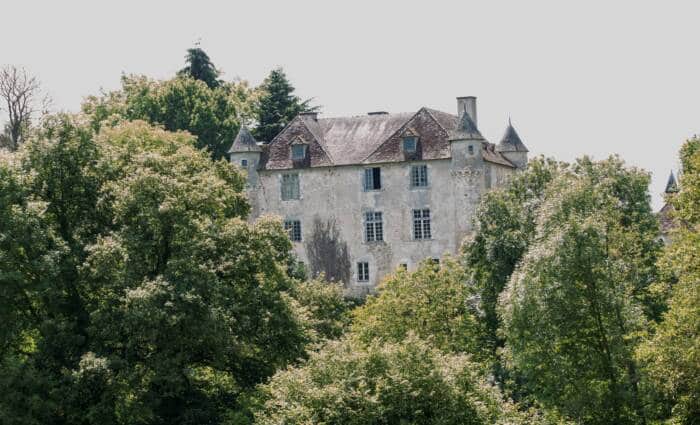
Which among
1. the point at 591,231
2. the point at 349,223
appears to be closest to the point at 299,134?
the point at 349,223

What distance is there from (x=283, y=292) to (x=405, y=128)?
28925mm

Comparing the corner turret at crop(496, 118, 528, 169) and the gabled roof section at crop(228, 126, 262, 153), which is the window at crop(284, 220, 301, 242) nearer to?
the gabled roof section at crop(228, 126, 262, 153)

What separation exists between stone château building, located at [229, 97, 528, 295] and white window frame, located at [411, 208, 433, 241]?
2.0 inches

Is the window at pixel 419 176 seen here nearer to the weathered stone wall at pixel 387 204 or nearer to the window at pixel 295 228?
the weathered stone wall at pixel 387 204

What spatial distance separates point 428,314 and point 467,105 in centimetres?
2566

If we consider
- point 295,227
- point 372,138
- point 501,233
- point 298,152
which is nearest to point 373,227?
point 295,227

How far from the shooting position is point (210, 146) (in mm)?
76688

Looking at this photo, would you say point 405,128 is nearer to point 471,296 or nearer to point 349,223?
point 349,223

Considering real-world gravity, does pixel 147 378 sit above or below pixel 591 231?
below

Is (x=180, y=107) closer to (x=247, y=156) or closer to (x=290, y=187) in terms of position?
(x=247, y=156)

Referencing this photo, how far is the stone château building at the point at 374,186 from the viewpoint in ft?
220

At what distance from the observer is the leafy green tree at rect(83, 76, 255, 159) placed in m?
75.6

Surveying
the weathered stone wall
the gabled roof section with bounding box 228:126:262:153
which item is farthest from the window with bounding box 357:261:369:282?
the gabled roof section with bounding box 228:126:262:153

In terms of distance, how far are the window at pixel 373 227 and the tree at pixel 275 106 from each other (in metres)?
14.5
